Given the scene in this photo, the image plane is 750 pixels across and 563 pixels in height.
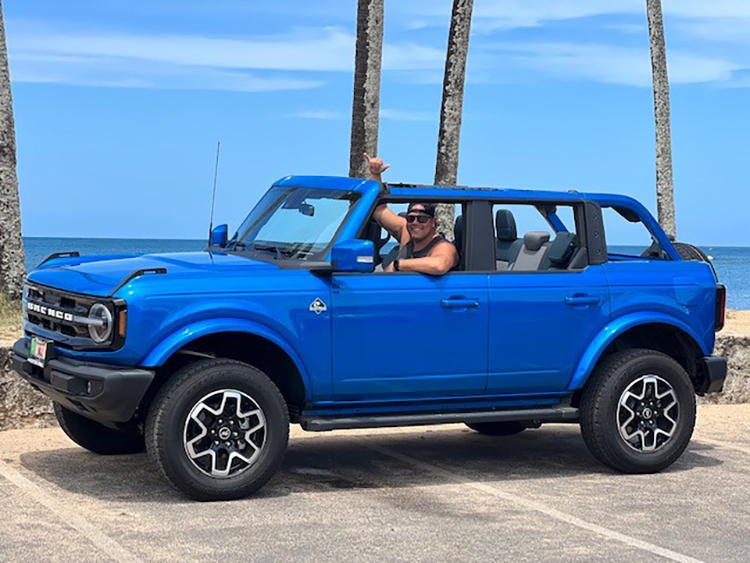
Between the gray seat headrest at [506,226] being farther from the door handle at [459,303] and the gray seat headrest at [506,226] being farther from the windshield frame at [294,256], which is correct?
the windshield frame at [294,256]

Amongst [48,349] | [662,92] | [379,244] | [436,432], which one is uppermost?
[662,92]

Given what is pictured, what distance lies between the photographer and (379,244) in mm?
9531

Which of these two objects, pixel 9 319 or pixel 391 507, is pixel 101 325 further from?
pixel 9 319

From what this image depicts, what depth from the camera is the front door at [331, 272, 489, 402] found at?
863 centimetres

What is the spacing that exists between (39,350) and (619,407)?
3974 millimetres

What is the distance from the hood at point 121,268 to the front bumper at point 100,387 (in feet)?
1.50

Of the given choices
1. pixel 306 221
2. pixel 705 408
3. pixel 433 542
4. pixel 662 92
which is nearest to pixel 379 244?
pixel 306 221

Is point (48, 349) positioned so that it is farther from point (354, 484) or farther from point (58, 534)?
point (354, 484)

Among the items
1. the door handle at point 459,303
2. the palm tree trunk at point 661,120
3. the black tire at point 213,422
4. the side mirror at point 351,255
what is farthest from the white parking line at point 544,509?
the palm tree trunk at point 661,120

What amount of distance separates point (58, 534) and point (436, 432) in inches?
185

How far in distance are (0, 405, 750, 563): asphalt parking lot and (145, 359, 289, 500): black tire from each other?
0.46 feet

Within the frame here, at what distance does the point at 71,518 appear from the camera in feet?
25.5

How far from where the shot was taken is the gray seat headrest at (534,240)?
381 inches

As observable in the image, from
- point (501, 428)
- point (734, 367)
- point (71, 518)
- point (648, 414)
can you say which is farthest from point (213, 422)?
point (734, 367)
